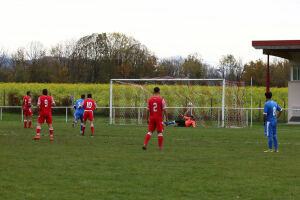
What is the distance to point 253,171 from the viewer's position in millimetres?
11805

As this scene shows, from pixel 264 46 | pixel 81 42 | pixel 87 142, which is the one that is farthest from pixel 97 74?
pixel 87 142

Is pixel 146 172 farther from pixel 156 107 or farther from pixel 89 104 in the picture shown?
pixel 89 104

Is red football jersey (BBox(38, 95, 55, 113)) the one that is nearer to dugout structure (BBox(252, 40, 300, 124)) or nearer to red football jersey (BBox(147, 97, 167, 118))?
red football jersey (BBox(147, 97, 167, 118))

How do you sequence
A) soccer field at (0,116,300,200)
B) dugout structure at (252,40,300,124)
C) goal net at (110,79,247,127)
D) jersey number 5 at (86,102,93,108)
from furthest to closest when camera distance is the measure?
goal net at (110,79,247,127) → dugout structure at (252,40,300,124) → jersey number 5 at (86,102,93,108) → soccer field at (0,116,300,200)

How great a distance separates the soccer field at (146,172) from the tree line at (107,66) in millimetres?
48514

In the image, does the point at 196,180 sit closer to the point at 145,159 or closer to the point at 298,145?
the point at 145,159

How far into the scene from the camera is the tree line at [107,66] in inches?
2596

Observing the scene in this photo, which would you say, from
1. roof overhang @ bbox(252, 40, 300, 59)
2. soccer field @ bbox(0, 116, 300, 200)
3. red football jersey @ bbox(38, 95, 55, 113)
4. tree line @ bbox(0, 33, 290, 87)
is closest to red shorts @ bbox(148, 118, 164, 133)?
soccer field @ bbox(0, 116, 300, 200)

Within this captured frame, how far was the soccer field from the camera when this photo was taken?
29.6 feet

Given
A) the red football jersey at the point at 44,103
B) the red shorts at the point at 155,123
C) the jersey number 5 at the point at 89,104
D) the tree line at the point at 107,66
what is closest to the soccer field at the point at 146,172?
the red shorts at the point at 155,123

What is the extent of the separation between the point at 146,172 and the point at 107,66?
55859mm

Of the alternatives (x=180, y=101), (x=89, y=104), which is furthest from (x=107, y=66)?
(x=89, y=104)

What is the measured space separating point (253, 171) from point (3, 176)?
5.09 m

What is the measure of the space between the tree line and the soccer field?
48.5 meters
